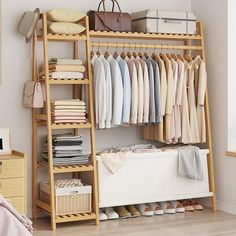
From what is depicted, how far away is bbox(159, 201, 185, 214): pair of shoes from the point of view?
5754 millimetres

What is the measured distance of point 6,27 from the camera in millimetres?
5426

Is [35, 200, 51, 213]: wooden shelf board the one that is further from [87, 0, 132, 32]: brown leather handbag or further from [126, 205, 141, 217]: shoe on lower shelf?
[87, 0, 132, 32]: brown leather handbag

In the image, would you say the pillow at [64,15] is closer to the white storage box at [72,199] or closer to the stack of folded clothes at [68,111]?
the stack of folded clothes at [68,111]

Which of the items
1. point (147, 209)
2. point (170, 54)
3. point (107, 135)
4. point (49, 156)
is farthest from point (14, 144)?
point (170, 54)

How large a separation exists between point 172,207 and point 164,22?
5.96 ft

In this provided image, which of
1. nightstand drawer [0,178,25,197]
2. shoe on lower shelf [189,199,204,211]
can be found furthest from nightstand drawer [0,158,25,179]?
shoe on lower shelf [189,199,204,211]

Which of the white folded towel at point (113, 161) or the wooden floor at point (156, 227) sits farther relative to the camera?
the white folded towel at point (113, 161)

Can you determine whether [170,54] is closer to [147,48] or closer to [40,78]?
[147,48]

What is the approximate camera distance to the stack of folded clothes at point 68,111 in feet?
17.1

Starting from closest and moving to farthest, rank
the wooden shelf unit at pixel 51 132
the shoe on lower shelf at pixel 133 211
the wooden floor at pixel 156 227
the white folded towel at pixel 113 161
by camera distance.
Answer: the wooden floor at pixel 156 227 → the wooden shelf unit at pixel 51 132 → the white folded towel at pixel 113 161 → the shoe on lower shelf at pixel 133 211

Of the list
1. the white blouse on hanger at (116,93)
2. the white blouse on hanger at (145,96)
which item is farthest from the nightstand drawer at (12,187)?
the white blouse on hanger at (145,96)

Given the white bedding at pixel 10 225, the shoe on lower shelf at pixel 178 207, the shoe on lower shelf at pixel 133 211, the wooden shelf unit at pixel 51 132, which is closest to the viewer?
the white bedding at pixel 10 225

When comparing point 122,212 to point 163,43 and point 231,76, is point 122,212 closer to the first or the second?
point 231,76

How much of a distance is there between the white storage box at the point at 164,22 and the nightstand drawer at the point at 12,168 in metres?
1.81
